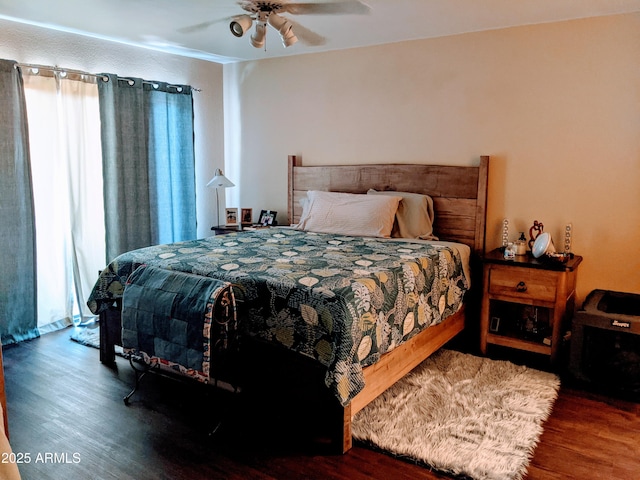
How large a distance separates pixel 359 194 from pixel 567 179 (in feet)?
4.96

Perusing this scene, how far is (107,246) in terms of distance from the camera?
408 cm

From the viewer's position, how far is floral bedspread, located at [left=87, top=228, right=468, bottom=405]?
2.22 m

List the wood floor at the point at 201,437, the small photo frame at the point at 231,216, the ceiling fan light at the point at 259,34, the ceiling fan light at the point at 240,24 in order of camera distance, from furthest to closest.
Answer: the small photo frame at the point at 231,216 → the ceiling fan light at the point at 259,34 → the ceiling fan light at the point at 240,24 → the wood floor at the point at 201,437

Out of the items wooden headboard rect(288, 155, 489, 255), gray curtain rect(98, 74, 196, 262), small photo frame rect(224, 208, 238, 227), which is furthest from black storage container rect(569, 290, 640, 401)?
gray curtain rect(98, 74, 196, 262)

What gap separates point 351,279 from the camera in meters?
2.42

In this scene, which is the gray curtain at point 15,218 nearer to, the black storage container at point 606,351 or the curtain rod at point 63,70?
the curtain rod at point 63,70

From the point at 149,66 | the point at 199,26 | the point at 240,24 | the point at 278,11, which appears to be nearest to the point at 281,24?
the point at 278,11

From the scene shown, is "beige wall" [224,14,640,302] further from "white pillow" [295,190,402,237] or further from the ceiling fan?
the ceiling fan

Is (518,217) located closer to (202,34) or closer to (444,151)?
(444,151)

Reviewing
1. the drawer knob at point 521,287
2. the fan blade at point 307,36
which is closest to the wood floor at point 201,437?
the drawer knob at point 521,287

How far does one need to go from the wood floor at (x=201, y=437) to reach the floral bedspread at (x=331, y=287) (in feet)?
1.14

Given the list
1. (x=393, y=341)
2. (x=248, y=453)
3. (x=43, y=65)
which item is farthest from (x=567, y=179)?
(x=43, y=65)

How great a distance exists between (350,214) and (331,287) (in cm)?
155

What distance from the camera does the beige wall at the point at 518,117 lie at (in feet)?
10.6
